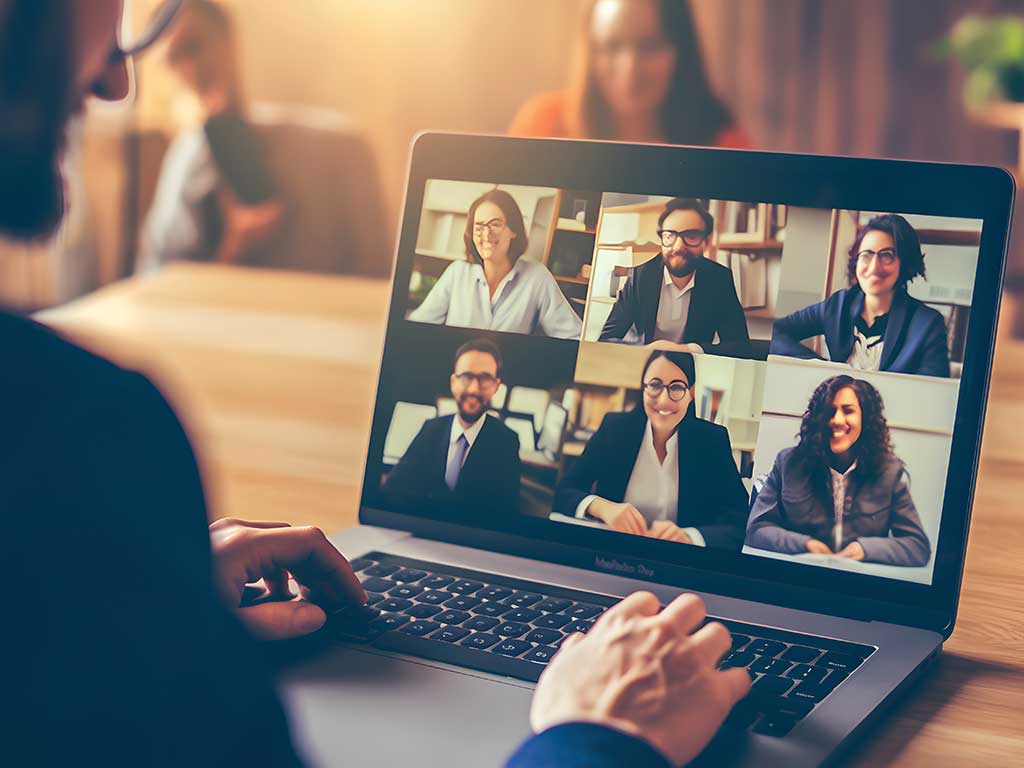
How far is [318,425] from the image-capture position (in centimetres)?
123

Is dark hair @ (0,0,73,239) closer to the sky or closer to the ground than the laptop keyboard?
closer to the sky

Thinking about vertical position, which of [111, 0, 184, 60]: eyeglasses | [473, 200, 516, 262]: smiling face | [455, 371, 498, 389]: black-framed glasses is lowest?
[455, 371, 498, 389]: black-framed glasses

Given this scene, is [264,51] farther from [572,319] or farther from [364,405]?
[572,319]

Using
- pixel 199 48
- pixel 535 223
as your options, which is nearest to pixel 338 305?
pixel 535 223

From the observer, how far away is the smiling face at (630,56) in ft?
8.38

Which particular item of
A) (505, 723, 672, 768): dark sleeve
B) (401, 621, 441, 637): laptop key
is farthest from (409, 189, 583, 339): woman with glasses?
(505, 723, 672, 768): dark sleeve

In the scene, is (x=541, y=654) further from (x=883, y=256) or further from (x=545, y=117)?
(x=545, y=117)

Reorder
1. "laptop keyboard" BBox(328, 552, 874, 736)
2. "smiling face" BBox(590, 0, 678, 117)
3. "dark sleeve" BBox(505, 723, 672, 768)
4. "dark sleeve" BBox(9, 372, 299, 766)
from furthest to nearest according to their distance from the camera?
"smiling face" BBox(590, 0, 678, 117)
"laptop keyboard" BBox(328, 552, 874, 736)
"dark sleeve" BBox(505, 723, 672, 768)
"dark sleeve" BBox(9, 372, 299, 766)

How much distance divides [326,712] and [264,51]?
14.1 feet

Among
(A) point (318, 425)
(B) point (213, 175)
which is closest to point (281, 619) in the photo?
(A) point (318, 425)

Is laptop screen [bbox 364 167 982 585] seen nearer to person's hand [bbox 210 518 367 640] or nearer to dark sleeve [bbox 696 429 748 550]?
dark sleeve [bbox 696 429 748 550]

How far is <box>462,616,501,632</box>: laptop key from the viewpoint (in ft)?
2.12

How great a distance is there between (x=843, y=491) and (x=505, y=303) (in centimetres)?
26

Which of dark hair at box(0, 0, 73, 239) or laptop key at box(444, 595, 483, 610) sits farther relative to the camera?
laptop key at box(444, 595, 483, 610)
